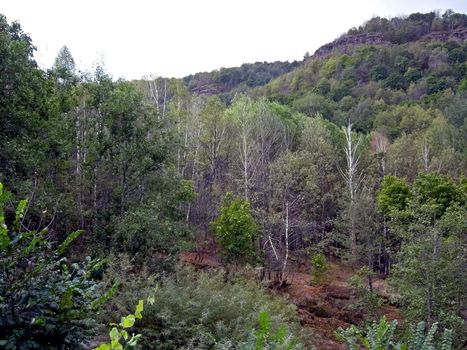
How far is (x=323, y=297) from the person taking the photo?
66.2ft

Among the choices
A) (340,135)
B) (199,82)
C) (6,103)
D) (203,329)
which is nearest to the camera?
(203,329)

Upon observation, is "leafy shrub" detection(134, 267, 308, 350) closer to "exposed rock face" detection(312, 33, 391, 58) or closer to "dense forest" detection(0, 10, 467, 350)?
"dense forest" detection(0, 10, 467, 350)

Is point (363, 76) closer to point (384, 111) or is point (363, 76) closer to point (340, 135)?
point (384, 111)

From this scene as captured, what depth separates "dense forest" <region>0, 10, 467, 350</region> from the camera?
15.8 ft

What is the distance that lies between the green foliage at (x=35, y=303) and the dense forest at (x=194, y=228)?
0.05 ft

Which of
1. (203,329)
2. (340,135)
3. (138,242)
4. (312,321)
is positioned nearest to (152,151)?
(138,242)

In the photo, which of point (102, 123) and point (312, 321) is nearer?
point (102, 123)

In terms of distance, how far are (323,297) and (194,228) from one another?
627 cm

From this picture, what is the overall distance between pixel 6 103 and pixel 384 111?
4186 centimetres

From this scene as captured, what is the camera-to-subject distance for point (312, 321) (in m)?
17.2

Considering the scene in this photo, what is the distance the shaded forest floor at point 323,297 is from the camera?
1677 centimetres

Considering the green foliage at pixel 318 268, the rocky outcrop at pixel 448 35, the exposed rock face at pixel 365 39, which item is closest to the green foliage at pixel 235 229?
the green foliage at pixel 318 268

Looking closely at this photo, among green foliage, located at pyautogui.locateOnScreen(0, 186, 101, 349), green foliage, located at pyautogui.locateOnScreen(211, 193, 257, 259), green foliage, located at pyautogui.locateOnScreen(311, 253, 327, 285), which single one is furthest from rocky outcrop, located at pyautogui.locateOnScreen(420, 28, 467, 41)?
green foliage, located at pyautogui.locateOnScreen(0, 186, 101, 349)

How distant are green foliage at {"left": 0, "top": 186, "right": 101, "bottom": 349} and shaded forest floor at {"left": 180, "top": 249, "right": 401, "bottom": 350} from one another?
1068cm
